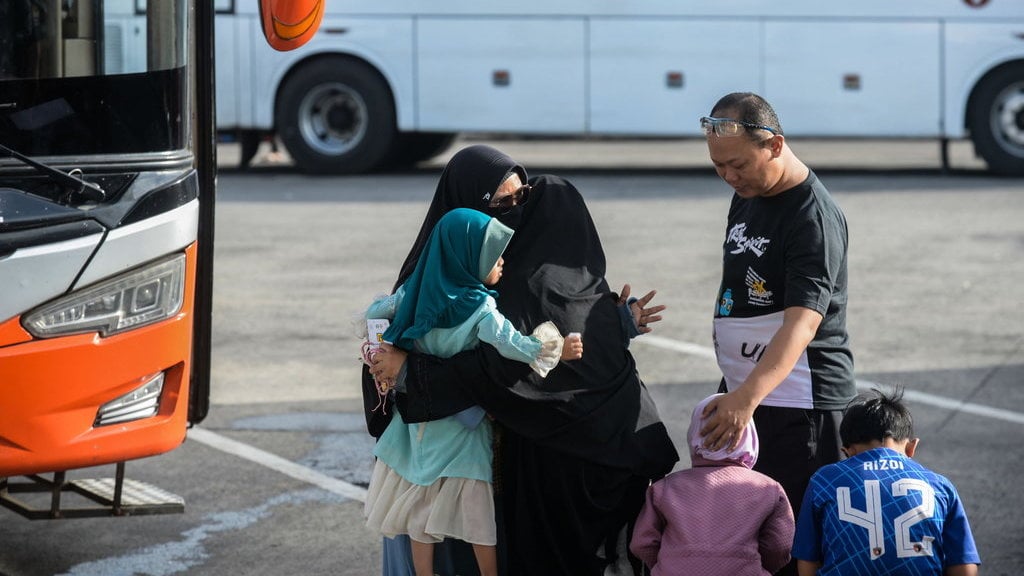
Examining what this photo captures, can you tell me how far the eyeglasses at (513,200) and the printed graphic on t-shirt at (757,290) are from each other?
2.10 ft

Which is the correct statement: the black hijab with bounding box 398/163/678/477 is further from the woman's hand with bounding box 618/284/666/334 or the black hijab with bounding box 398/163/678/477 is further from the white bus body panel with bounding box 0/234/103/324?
the white bus body panel with bounding box 0/234/103/324

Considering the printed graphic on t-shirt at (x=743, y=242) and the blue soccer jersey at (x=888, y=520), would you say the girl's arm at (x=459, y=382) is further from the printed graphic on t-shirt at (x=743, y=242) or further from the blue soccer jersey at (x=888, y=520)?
the blue soccer jersey at (x=888, y=520)

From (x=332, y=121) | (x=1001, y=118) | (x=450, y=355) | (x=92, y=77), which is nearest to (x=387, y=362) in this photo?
(x=450, y=355)

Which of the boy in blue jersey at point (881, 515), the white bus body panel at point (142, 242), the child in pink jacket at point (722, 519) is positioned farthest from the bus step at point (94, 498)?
the boy in blue jersey at point (881, 515)

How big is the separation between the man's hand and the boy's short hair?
0.24 metres

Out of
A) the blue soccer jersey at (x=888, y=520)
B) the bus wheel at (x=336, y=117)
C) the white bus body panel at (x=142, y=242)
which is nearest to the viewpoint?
the blue soccer jersey at (x=888, y=520)

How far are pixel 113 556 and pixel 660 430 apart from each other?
7.19 feet

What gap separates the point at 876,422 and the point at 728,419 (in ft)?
1.18

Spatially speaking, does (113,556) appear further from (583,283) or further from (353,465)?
(583,283)

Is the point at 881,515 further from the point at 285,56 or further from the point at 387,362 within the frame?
the point at 285,56

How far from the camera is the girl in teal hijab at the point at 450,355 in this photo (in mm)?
3846

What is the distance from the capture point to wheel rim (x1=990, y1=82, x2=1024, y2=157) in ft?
52.7

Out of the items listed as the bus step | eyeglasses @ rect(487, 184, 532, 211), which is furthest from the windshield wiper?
eyeglasses @ rect(487, 184, 532, 211)

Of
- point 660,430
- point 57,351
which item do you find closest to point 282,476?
point 57,351
